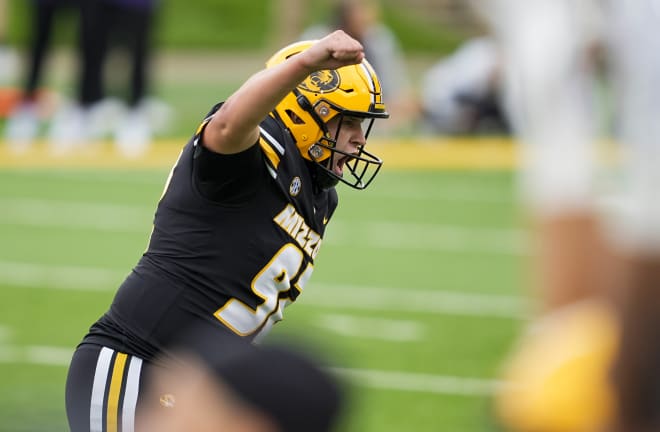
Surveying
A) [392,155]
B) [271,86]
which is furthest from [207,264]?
[392,155]

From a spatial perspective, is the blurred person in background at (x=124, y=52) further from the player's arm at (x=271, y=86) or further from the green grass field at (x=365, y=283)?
the player's arm at (x=271, y=86)

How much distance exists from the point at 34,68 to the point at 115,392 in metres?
11.0

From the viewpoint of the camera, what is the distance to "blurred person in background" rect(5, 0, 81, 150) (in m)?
14.1

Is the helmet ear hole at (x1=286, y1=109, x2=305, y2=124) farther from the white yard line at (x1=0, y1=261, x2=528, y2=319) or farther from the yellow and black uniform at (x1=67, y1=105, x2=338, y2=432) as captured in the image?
the white yard line at (x1=0, y1=261, x2=528, y2=319)

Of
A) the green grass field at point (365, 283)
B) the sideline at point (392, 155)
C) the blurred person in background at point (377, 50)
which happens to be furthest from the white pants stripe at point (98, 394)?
the sideline at point (392, 155)

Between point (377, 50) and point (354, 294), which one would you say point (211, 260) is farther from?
point (377, 50)

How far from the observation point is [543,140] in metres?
2.13

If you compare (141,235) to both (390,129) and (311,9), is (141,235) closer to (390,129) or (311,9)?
(390,129)

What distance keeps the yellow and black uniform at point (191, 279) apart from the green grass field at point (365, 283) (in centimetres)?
110

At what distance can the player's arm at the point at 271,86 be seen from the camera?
3.48m

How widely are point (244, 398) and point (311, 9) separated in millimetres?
24519

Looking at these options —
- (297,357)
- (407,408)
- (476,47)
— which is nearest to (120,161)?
(476,47)

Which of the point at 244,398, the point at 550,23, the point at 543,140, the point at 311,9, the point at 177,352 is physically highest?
the point at 550,23

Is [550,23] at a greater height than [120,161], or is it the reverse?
[550,23]
